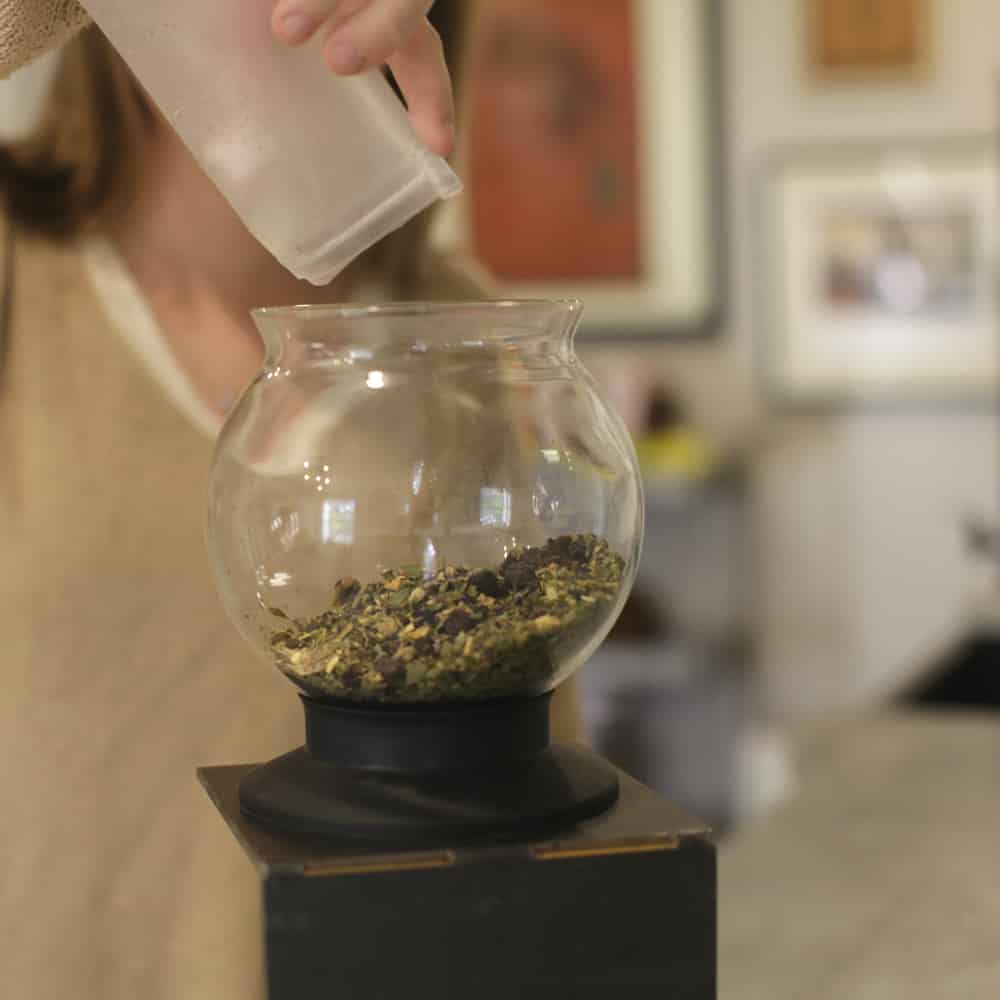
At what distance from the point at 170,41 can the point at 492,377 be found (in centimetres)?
17

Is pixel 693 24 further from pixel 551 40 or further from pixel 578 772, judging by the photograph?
pixel 578 772

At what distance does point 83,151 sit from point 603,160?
288cm

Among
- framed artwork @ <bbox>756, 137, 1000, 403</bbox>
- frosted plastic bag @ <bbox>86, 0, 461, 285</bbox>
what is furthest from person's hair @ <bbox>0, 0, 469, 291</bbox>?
framed artwork @ <bbox>756, 137, 1000, 403</bbox>

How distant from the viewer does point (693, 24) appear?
3.73m

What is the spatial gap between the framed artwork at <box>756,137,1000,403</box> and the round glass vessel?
3.28 metres

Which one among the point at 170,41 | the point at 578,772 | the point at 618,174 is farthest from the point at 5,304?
the point at 618,174

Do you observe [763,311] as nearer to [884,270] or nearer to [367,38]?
[884,270]

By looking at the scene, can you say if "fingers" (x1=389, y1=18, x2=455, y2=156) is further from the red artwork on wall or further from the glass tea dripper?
the red artwork on wall

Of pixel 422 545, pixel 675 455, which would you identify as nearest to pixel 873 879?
pixel 422 545

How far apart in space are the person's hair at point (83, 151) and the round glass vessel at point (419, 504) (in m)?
0.53

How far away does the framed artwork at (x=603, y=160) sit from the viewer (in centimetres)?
377

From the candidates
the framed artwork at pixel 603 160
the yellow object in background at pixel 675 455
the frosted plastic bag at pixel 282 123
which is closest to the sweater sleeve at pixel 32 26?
the frosted plastic bag at pixel 282 123

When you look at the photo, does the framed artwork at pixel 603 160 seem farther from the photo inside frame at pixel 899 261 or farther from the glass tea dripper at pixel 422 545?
the glass tea dripper at pixel 422 545

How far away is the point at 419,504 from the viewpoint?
58 centimetres
